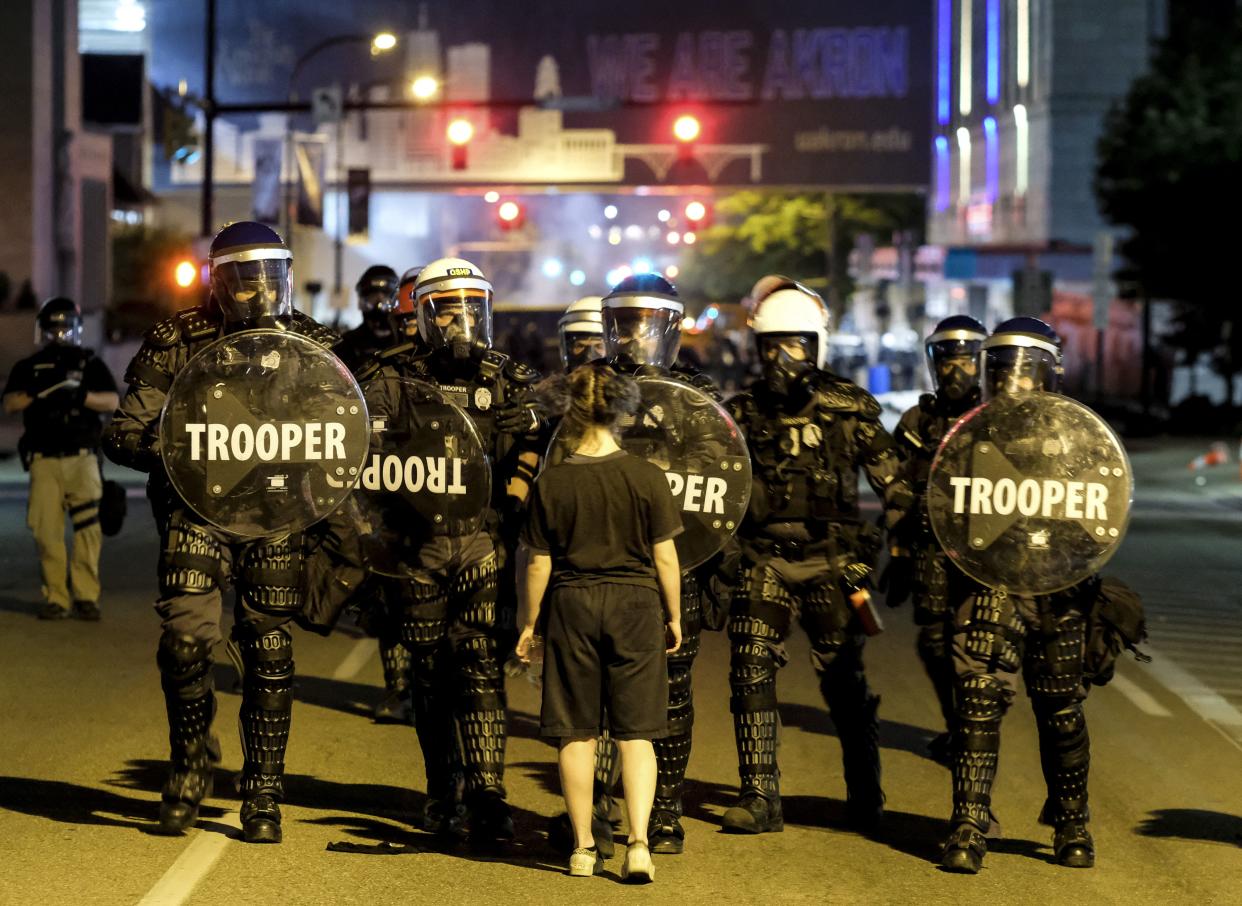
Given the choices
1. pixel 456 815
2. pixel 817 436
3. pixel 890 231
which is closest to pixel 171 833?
pixel 456 815

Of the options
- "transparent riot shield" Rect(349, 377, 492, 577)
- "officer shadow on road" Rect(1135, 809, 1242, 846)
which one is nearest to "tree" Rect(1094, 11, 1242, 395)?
"officer shadow on road" Rect(1135, 809, 1242, 846)

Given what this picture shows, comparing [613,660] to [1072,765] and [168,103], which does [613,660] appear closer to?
[1072,765]

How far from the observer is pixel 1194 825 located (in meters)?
8.08

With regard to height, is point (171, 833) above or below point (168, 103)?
below

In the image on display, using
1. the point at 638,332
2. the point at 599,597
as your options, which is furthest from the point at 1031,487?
the point at 599,597

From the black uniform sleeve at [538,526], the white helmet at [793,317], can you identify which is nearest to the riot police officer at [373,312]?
the white helmet at [793,317]

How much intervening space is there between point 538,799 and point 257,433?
75.0 inches

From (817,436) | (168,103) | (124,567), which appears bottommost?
(124,567)

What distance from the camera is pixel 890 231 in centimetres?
8319

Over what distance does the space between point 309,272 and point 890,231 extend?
81.0ft

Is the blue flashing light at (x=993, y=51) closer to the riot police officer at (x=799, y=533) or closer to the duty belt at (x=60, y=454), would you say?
the duty belt at (x=60, y=454)

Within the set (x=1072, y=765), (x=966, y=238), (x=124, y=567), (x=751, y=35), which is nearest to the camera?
(x=1072, y=765)

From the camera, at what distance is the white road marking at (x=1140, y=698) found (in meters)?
10.8

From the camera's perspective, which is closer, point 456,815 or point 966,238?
point 456,815
